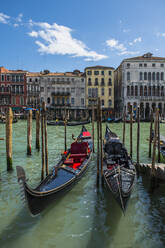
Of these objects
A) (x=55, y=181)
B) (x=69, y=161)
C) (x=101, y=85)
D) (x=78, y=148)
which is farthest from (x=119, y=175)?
(x=101, y=85)

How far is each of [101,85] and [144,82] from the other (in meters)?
7.40

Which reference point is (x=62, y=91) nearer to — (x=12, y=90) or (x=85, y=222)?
(x=12, y=90)

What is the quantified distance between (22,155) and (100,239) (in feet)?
24.7

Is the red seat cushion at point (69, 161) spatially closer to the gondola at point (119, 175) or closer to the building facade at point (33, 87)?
the gondola at point (119, 175)

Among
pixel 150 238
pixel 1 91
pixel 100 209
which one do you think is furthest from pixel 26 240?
pixel 1 91

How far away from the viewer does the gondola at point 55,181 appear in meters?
4.28

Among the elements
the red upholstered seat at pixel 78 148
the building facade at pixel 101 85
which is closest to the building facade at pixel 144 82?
the building facade at pixel 101 85

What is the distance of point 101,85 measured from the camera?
124 feet

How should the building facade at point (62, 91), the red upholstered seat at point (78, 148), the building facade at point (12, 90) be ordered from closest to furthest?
1. the red upholstered seat at point (78, 148)
2. the building facade at point (62, 91)
3. the building facade at point (12, 90)

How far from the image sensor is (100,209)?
5312mm

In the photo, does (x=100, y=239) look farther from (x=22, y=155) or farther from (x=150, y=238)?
(x=22, y=155)

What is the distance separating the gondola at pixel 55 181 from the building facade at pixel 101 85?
98.2 ft

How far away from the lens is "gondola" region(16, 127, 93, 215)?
428 centimetres

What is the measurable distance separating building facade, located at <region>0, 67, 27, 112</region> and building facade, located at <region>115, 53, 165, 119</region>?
59.0 feet
